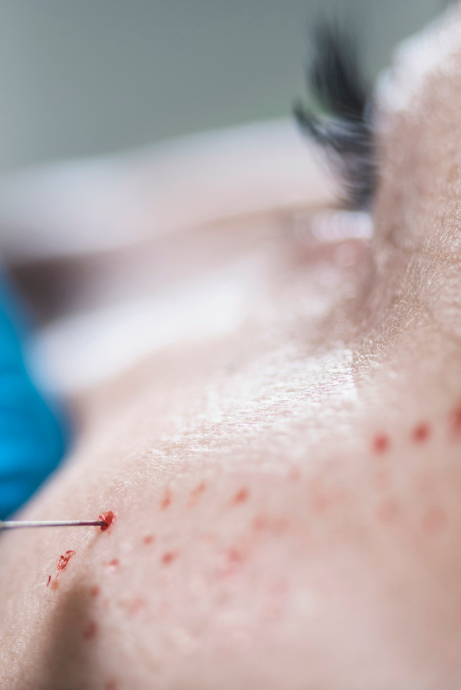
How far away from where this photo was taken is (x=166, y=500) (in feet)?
0.98

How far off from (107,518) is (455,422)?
0.21m

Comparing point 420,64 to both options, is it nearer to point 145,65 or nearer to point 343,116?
point 343,116

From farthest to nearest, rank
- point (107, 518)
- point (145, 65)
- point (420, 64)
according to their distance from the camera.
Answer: point (145, 65), point (420, 64), point (107, 518)

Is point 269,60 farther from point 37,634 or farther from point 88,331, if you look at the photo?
point 37,634

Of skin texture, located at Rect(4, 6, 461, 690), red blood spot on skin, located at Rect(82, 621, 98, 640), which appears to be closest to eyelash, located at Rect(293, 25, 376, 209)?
skin texture, located at Rect(4, 6, 461, 690)

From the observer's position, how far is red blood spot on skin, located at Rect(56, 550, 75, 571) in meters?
Answer: 0.32

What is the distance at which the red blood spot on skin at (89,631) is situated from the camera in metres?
0.27

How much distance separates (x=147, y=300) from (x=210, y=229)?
0.19m

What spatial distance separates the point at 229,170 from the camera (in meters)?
1.14

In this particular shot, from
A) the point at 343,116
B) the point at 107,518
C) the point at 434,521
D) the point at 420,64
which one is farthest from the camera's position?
the point at 343,116

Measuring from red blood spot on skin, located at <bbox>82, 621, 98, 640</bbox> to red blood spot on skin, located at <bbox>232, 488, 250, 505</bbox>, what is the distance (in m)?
0.10

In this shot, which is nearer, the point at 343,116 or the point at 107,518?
the point at 107,518

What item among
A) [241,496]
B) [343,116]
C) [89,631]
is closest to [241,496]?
[241,496]

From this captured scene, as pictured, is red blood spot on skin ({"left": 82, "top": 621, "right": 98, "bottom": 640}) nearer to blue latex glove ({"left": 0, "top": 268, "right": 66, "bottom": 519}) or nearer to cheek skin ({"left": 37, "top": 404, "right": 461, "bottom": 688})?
cheek skin ({"left": 37, "top": 404, "right": 461, "bottom": 688})
